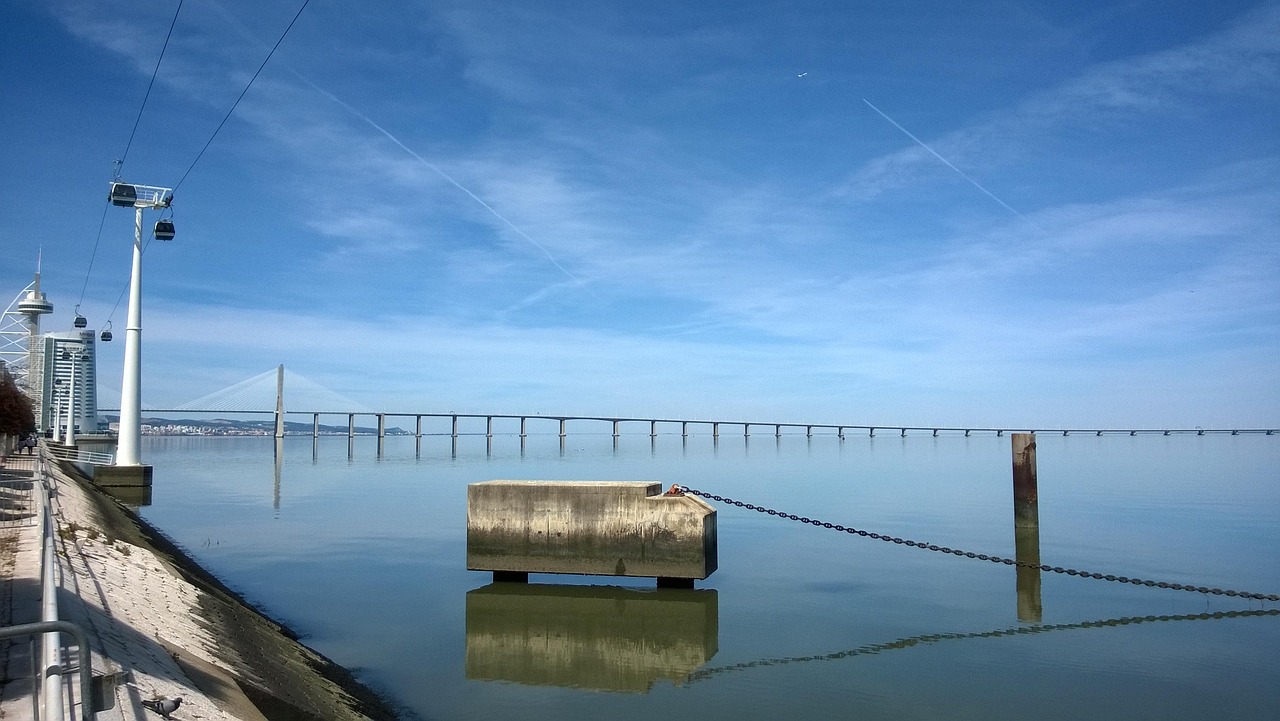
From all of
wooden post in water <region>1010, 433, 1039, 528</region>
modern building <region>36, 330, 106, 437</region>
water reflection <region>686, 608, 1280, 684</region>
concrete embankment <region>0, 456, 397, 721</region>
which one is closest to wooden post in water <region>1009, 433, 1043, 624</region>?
wooden post in water <region>1010, 433, 1039, 528</region>

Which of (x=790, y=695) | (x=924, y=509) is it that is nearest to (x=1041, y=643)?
(x=790, y=695)

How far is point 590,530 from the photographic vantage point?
16.6 meters

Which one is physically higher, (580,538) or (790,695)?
(580,538)

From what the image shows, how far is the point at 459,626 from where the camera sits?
15.0 m

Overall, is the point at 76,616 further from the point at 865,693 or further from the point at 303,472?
the point at 303,472

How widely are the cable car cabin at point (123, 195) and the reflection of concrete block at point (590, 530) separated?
2237 centimetres

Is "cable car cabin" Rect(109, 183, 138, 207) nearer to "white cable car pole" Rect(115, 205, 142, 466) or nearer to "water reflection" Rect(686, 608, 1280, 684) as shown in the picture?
"white cable car pole" Rect(115, 205, 142, 466)

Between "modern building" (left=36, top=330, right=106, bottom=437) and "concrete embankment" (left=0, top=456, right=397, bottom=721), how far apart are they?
76.0 metres

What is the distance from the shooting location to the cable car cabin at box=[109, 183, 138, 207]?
1244 inches

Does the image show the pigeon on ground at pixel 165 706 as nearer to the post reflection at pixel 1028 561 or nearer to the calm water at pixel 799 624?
the calm water at pixel 799 624

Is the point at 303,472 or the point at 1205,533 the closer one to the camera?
the point at 1205,533

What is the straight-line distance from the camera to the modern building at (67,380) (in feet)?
295

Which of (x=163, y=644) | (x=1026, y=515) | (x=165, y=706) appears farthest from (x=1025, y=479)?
(x=165, y=706)

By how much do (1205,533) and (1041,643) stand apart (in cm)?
1924
